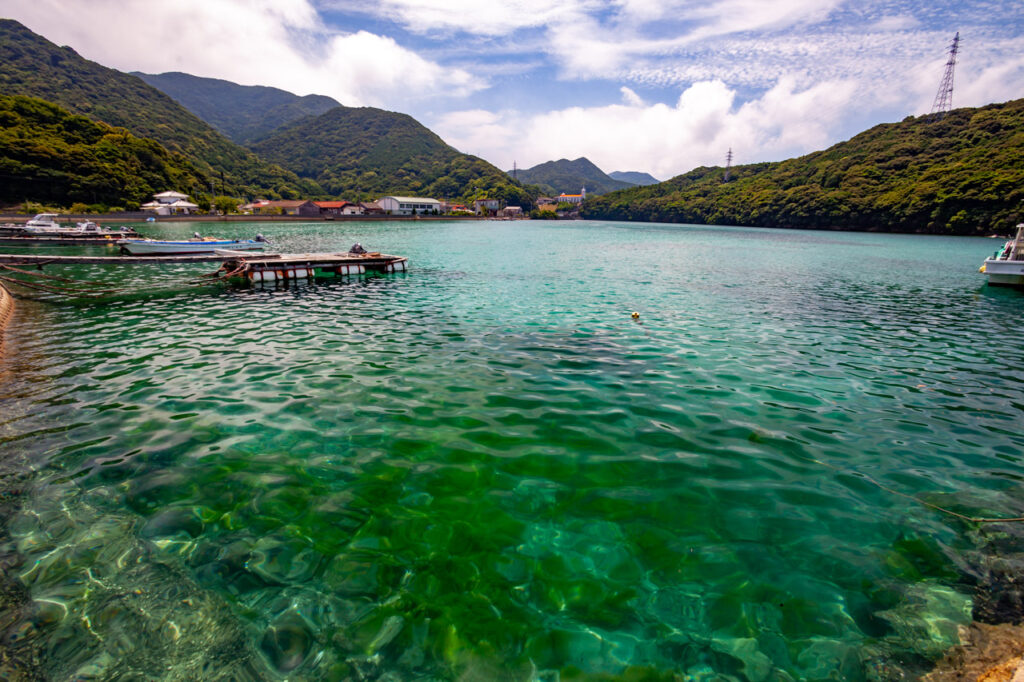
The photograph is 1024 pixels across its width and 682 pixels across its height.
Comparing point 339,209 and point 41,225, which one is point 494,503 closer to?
point 41,225

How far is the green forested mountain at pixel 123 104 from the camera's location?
14612 cm

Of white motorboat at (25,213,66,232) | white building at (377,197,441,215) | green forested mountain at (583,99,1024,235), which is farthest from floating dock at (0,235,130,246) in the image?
green forested mountain at (583,99,1024,235)

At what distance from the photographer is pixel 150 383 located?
992 centimetres

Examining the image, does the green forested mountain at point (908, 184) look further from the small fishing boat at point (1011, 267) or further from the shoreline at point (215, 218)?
the shoreline at point (215, 218)

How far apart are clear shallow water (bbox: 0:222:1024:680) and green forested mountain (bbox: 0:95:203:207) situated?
343 feet

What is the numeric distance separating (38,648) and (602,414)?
26.1ft

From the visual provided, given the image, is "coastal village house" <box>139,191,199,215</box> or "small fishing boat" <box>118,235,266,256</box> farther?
"coastal village house" <box>139,191,199,215</box>

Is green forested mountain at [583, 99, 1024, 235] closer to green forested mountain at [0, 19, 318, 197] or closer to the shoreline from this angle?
the shoreline

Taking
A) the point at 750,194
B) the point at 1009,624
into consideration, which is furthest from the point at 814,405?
the point at 750,194

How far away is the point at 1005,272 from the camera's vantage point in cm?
2789

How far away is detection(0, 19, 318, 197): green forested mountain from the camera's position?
146125 millimetres

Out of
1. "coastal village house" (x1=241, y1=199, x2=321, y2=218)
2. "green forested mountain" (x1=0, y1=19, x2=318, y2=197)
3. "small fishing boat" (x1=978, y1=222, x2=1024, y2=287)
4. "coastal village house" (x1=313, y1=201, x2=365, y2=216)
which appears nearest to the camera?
"small fishing boat" (x1=978, y1=222, x2=1024, y2=287)

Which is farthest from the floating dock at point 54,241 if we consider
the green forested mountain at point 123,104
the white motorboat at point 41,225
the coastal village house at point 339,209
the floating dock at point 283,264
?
the green forested mountain at point 123,104

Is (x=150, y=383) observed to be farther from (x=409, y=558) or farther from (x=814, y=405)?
(x=814, y=405)
